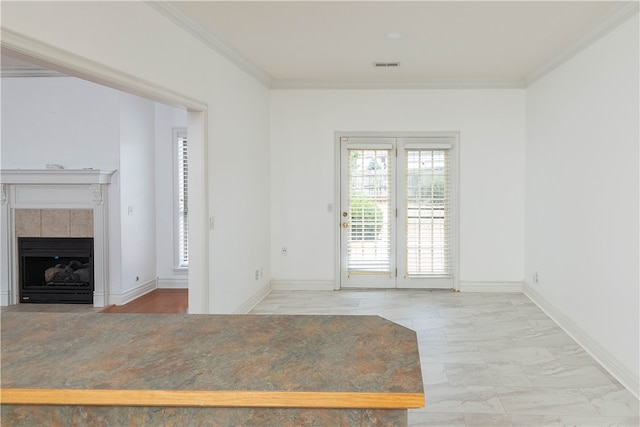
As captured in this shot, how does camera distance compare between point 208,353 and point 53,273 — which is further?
point 53,273

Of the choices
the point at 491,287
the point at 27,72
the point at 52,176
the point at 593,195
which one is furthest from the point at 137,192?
the point at 593,195

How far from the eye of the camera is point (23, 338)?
4.43 feet

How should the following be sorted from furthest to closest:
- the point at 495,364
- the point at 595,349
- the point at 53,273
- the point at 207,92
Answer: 1. the point at 53,273
2. the point at 207,92
3. the point at 595,349
4. the point at 495,364

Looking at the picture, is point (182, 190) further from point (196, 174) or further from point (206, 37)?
point (206, 37)

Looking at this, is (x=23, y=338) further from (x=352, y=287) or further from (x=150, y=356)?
(x=352, y=287)

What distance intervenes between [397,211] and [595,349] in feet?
9.61

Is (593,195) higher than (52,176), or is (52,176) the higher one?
(52,176)

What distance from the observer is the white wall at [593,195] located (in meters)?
3.33

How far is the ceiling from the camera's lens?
3.50 meters

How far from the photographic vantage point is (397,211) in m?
6.26

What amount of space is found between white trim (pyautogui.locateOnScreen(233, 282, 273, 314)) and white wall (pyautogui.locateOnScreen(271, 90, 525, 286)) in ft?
0.95

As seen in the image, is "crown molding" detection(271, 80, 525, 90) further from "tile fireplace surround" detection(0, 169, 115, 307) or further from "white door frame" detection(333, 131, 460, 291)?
"tile fireplace surround" detection(0, 169, 115, 307)

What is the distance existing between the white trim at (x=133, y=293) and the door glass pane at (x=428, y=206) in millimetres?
3517

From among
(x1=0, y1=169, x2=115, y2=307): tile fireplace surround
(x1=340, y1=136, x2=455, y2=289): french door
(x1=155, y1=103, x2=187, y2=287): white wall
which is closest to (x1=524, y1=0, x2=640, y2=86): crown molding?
(x1=340, y1=136, x2=455, y2=289): french door
